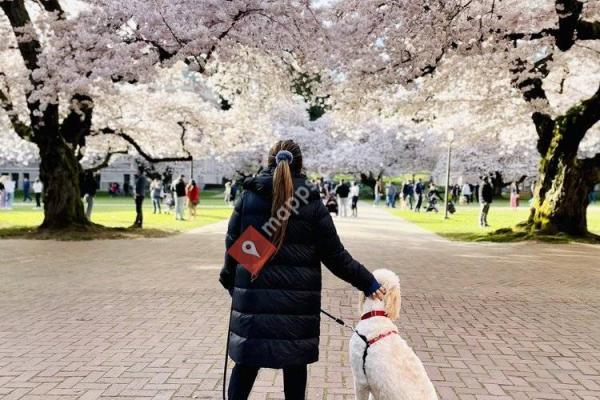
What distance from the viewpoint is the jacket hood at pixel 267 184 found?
3180 mm

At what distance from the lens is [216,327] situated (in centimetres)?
645

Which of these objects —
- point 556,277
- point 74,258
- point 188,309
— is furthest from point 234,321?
point 74,258

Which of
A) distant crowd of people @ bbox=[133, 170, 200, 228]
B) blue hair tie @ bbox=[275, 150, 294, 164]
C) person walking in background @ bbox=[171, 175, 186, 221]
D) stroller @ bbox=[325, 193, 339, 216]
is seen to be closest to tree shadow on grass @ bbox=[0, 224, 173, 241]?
distant crowd of people @ bbox=[133, 170, 200, 228]

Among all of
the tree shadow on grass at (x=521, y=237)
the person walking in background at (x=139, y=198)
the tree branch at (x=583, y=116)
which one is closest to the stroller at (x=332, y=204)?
the person walking in background at (x=139, y=198)

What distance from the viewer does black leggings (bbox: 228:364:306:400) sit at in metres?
3.31

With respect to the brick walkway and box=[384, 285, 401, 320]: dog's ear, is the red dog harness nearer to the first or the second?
box=[384, 285, 401, 320]: dog's ear

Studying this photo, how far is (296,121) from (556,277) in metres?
53.4

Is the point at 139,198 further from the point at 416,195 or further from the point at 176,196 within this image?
the point at 416,195

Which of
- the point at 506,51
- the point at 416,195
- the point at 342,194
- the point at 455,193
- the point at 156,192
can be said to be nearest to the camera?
the point at 506,51

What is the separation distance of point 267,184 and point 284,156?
174 millimetres

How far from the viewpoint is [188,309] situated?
7348 millimetres

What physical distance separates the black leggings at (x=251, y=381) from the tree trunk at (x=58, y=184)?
14856 mm

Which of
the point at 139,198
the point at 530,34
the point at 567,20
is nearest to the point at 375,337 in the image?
the point at 567,20

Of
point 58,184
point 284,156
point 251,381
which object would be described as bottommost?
point 251,381
